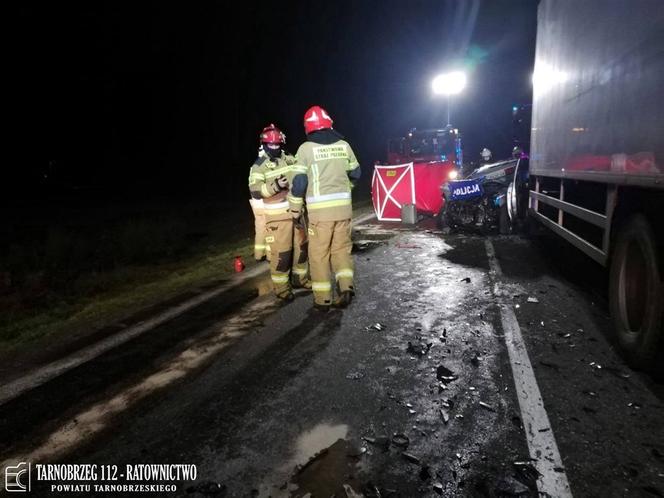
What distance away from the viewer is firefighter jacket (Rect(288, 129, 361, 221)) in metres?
5.19

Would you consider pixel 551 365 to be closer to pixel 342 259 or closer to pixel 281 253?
pixel 342 259

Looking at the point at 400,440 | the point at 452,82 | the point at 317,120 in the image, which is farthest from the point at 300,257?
the point at 452,82

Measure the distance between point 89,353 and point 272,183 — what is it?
2.86 meters

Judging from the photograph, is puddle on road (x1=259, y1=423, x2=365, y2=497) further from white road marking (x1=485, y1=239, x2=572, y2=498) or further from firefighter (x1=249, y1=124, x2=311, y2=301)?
firefighter (x1=249, y1=124, x2=311, y2=301)

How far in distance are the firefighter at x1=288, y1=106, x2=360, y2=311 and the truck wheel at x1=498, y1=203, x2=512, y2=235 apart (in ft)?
18.2

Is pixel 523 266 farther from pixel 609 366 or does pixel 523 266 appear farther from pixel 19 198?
pixel 19 198

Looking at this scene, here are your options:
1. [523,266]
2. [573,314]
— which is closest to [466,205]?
[523,266]

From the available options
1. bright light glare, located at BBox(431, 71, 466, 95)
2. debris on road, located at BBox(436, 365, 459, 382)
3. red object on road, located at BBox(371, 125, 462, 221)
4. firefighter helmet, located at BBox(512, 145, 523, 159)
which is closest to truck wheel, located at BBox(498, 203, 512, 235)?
firefighter helmet, located at BBox(512, 145, 523, 159)

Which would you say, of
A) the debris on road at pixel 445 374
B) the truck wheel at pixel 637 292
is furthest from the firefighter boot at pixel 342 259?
the truck wheel at pixel 637 292

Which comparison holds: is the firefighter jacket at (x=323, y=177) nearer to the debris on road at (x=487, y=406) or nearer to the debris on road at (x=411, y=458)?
the debris on road at (x=487, y=406)

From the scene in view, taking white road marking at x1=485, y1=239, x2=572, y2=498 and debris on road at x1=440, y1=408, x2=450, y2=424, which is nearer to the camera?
white road marking at x1=485, y1=239, x2=572, y2=498

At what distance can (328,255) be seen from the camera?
536 cm

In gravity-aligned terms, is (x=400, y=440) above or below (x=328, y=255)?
→ below

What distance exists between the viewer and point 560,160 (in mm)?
5926
